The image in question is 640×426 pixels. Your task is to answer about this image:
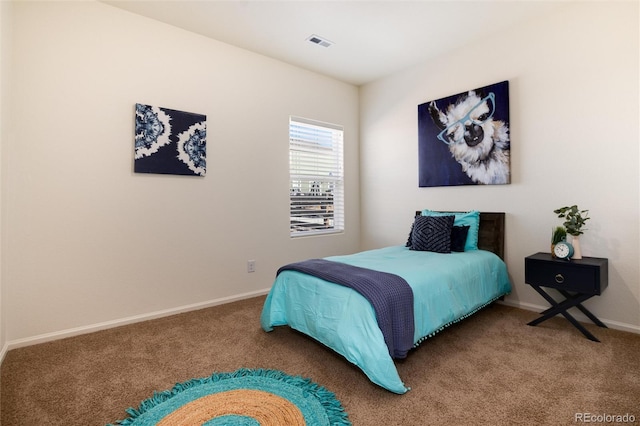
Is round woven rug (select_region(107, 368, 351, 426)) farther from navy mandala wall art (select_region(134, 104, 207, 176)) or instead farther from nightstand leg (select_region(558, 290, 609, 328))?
nightstand leg (select_region(558, 290, 609, 328))

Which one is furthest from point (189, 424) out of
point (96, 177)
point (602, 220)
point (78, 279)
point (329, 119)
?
point (329, 119)

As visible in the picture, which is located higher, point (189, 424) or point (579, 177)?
point (579, 177)

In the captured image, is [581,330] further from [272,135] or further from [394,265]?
[272,135]

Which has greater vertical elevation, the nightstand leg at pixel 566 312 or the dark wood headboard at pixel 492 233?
the dark wood headboard at pixel 492 233

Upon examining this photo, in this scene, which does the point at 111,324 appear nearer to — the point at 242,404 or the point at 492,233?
the point at 242,404

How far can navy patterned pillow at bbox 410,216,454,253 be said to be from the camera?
3.02 metres

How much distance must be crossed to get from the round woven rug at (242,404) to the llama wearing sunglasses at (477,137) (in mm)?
2671

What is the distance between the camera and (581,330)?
239cm

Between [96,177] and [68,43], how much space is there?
3.47 feet

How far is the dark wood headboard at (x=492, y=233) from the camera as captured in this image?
3.17 metres

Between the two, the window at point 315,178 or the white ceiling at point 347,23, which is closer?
the white ceiling at point 347,23
